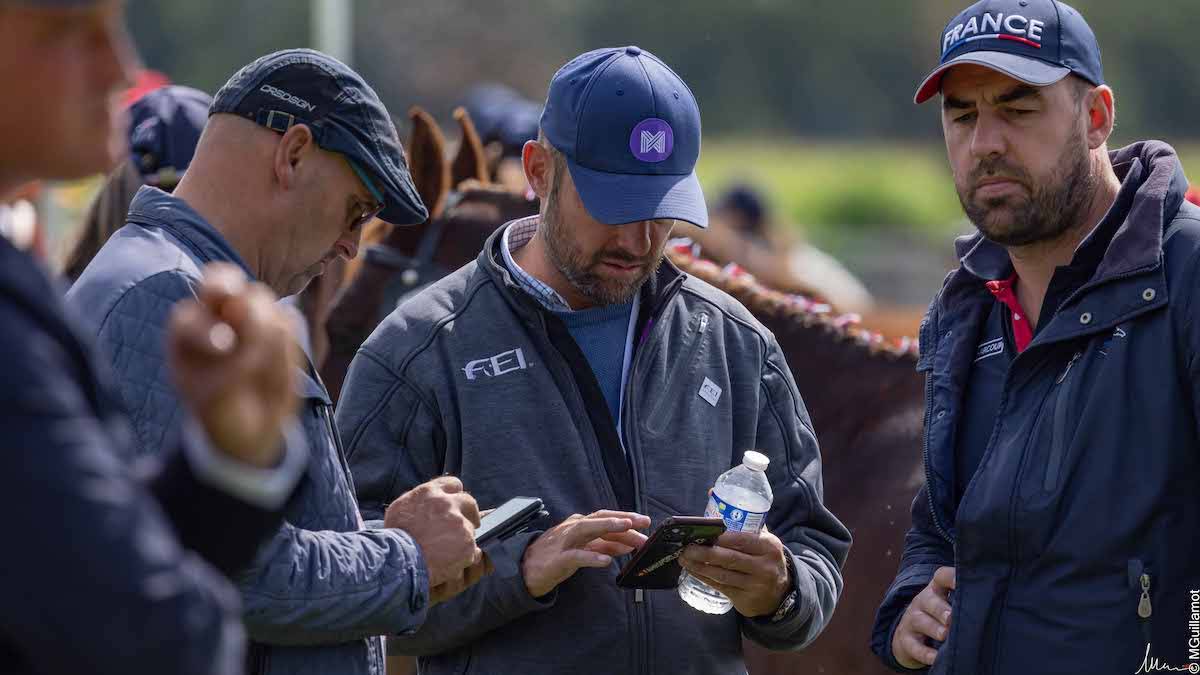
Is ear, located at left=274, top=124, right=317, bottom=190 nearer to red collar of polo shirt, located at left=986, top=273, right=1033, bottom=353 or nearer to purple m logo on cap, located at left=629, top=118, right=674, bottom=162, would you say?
purple m logo on cap, located at left=629, top=118, right=674, bottom=162

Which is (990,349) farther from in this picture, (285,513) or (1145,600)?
(285,513)

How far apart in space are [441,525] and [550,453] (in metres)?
0.56

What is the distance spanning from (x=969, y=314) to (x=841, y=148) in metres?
45.8

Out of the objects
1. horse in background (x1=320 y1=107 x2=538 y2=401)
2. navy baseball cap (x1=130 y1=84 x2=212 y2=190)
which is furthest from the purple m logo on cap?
horse in background (x1=320 y1=107 x2=538 y2=401)

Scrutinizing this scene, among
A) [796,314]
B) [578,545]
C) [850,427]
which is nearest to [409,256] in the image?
[796,314]

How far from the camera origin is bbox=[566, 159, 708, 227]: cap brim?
315 cm

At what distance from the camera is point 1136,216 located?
9.80ft

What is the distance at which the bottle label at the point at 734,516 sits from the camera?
2.94m

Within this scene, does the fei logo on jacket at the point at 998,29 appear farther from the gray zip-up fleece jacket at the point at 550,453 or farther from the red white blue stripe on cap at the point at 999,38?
the gray zip-up fleece jacket at the point at 550,453

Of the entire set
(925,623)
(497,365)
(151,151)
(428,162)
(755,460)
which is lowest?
(925,623)

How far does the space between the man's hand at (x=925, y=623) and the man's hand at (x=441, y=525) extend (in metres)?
1.06

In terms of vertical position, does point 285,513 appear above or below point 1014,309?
below

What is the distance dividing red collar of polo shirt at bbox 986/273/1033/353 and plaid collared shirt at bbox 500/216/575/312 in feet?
3.10

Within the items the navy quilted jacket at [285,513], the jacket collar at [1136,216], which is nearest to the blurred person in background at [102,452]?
the navy quilted jacket at [285,513]
